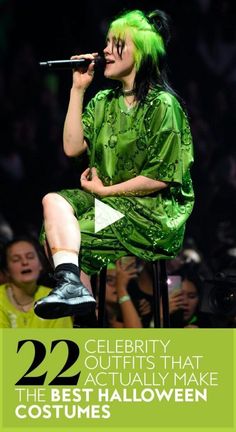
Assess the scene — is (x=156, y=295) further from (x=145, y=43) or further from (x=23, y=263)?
(x=23, y=263)

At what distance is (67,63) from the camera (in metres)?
3.82

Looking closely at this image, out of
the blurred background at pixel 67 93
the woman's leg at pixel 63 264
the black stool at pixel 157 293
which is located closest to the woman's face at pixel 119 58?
the woman's leg at pixel 63 264

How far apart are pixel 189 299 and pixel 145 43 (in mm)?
1429

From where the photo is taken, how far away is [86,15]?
6688mm

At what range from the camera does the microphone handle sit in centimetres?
379

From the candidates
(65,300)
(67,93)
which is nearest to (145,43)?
(65,300)

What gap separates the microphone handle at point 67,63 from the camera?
3.79m

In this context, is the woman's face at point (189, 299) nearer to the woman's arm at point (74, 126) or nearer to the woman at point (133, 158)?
the woman at point (133, 158)

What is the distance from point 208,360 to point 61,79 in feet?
11.5

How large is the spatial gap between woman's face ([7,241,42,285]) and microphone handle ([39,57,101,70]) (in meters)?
1.32

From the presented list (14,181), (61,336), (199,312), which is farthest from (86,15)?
(61,336)

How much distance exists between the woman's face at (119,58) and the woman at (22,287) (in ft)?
4.23

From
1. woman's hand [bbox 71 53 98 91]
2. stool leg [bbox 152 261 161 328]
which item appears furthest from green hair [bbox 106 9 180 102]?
stool leg [bbox 152 261 161 328]

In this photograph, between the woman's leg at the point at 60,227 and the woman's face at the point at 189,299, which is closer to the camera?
the woman's leg at the point at 60,227
